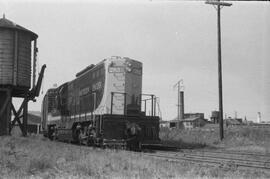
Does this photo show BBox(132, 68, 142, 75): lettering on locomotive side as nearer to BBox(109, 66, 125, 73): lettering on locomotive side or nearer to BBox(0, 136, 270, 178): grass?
BBox(109, 66, 125, 73): lettering on locomotive side

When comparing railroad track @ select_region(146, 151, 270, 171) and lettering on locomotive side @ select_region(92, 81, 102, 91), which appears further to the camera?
lettering on locomotive side @ select_region(92, 81, 102, 91)

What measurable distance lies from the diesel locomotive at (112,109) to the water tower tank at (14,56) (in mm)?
3792

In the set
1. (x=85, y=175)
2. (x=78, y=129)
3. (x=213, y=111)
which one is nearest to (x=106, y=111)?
(x=78, y=129)

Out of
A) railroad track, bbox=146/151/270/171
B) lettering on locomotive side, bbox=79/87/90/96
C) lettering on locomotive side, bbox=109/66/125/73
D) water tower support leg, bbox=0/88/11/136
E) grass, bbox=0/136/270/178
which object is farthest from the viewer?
water tower support leg, bbox=0/88/11/136

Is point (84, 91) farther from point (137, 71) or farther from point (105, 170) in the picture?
point (105, 170)

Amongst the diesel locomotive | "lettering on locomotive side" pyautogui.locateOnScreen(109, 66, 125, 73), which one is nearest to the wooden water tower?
the diesel locomotive

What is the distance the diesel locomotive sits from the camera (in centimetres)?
1497

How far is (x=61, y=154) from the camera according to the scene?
10.8 meters

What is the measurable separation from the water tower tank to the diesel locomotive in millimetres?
3792

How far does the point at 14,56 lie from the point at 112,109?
836cm

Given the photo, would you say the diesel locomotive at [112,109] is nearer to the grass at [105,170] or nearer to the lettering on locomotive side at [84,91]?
the lettering on locomotive side at [84,91]

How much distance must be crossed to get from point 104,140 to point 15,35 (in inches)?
402

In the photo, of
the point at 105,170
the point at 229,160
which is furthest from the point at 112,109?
the point at 105,170

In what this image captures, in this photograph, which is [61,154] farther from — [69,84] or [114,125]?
[69,84]
